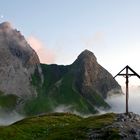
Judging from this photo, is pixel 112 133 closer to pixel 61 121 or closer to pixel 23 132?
pixel 23 132

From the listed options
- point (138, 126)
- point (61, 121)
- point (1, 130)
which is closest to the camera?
point (138, 126)

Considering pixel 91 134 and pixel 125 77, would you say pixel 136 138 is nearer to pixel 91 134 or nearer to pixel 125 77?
pixel 91 134

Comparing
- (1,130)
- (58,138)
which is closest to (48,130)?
(1,130)

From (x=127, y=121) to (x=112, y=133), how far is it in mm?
10301

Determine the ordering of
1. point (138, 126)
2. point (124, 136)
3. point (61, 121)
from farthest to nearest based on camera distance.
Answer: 1. point (61, 121)
2. point (138, 126)
3. point (124, 136)

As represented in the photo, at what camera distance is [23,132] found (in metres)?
83.5

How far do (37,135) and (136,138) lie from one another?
78.8 ft

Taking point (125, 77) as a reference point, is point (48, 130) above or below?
below

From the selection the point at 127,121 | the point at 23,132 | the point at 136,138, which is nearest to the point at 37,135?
the point at 23,132

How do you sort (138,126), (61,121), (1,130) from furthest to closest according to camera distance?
(61,121), (1,130), (138,126)

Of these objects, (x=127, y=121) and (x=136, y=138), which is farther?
(x=127, y=121)

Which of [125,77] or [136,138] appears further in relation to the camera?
[125,77]

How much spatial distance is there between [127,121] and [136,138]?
403 inches

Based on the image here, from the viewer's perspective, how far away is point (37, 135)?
3236 inches
